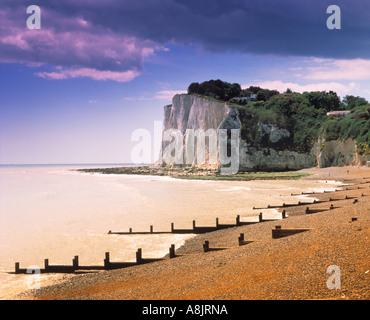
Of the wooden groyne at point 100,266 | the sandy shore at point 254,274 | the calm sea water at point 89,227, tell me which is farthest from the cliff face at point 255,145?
the wooden groyne at point 100,266

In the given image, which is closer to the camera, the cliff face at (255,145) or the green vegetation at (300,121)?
the green vegetation at (300,121)

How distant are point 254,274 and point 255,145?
82.4 m

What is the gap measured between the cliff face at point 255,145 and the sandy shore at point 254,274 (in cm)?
6005

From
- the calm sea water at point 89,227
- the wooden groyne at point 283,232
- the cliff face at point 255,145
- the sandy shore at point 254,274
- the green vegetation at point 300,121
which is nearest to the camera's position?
the sandy shore at point 254,274

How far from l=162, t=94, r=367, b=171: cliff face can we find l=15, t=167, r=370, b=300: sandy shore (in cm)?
6005

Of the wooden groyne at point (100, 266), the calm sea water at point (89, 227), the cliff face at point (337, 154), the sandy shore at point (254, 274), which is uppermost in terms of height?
the cliff face at point (337, 154)

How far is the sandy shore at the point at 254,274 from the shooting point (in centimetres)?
662

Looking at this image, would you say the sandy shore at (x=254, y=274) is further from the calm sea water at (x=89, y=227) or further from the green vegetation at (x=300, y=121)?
the green vegetation at (x=300, y=121)

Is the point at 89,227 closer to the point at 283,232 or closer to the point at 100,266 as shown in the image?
the point at 100,266

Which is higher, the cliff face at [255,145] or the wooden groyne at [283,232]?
the cliff face at [255,145]

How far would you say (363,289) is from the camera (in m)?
5.96

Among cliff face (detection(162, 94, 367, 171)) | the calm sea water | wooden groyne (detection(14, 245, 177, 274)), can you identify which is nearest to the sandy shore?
wooden groyne (detection(14, 245, 177, 274))

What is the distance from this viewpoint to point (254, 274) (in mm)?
7965
